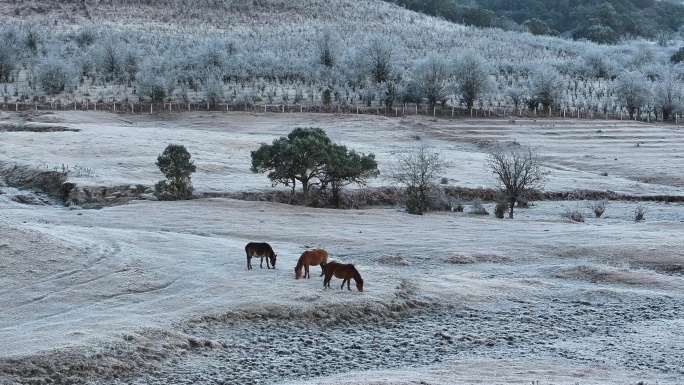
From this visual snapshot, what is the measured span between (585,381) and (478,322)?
5927 mm

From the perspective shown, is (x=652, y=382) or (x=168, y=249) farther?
(x=168, y=249)

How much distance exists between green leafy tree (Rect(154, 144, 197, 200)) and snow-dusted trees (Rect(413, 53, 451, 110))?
165 ft

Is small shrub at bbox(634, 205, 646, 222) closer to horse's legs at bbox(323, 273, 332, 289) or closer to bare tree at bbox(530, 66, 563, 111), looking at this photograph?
horse's legs at bbox(323, 273, 332, 289)

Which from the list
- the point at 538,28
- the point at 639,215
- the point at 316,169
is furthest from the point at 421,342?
the point at 538,28

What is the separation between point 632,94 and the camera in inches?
3775

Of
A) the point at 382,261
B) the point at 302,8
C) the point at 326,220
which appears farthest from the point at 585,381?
the point at 302,8

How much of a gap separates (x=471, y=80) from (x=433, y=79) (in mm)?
3940

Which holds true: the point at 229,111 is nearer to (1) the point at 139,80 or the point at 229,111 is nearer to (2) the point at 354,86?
(1) the point at 139,80

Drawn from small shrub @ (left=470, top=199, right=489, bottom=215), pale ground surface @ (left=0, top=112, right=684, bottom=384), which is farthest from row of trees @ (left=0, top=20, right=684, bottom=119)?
pale ground surface @ (left=0, top=112, right=684, bottom=384)

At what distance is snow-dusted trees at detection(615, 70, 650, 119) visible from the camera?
95.5m

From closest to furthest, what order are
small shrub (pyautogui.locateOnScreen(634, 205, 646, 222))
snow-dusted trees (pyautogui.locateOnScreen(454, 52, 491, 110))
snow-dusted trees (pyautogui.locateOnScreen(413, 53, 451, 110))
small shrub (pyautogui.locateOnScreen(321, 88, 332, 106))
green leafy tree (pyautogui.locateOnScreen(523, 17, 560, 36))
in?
1. small shrub (pyautogui.locateOnScreen(634, 205, 646, 222))
2. small shrub (pyautogui.locateOnScreen(321, 88, 332, 106))
3. snow-dusted trees (pyautogui.locateOnScreen(454, 52, 491, 110))
4. snow-dusted trees (pyautogui.locateOnScreen(413, 53, 451, 110))
5. green leafy tree (pyautogui.locateOnScreen(523, 17, 560, 36))

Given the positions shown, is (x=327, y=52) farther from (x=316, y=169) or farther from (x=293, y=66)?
(x=316, y=169)

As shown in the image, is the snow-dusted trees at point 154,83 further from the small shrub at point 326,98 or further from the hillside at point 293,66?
the small shrub at point 326,98

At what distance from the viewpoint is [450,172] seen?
5962cm
